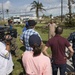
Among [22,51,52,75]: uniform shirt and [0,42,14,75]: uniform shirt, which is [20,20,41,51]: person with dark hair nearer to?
[0,42,14,75]: uniform shirt

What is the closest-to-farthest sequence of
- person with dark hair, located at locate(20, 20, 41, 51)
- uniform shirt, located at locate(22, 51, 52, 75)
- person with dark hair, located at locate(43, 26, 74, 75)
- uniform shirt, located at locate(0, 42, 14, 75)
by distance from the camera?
1. uniform shirt, located at locate(22, 51, 52, 75)
2. uniform shirt, located at locate(0, 42, 14, 75)
3. person with dark hair, located at locate(43, 26, 74, 75)
4. person with dark hair, located at locate(20, 20, 41, 51)

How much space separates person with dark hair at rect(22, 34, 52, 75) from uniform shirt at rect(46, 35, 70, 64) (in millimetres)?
2039

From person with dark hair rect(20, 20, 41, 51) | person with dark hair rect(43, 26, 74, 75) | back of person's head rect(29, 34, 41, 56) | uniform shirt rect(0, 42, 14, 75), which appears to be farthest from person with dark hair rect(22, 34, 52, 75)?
person with dark hair rect(20, 20, 41, 51)

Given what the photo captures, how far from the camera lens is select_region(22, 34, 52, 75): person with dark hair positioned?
3650 millimetres

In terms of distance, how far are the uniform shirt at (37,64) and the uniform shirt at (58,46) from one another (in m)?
2.03

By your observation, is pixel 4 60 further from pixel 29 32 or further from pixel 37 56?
pixel 29 32

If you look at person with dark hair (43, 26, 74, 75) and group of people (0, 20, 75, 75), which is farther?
person with dark hair (43, 26, 74, 75)

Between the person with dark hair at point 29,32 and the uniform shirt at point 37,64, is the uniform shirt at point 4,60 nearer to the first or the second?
the uniform shirt at point 37,64

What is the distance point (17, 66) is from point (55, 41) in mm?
4482

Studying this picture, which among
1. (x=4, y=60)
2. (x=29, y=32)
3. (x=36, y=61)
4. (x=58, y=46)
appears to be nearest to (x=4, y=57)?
(x=4, y=60)

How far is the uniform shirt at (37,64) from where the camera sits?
3645mm

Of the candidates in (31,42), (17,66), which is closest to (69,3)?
(17,66)

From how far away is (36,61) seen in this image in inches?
147

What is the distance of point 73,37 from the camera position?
23.4 feet
